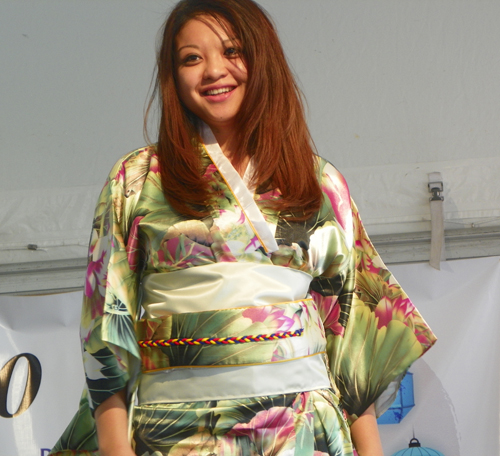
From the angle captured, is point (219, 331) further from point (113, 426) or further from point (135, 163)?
point (135, 163)

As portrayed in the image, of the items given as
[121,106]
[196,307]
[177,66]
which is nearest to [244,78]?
[177,66]

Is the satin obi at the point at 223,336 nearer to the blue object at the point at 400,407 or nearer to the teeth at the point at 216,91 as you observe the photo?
the teeth at the point at 216,91

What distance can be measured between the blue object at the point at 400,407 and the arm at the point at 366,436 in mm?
593

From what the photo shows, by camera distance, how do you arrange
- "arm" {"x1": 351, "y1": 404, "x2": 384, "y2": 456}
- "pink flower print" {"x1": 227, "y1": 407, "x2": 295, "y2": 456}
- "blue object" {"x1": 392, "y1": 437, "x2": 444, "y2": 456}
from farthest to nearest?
"blue object" {"x1": 392, "y1": 437, "x2": 444, "y2": 456} < "arm" {"x1": 351, "y1": 404, "x2": 384, "y2": 456} < "pink flower print" {"x1": 227, "y1": 407, "x2": 295, "y2": 456}

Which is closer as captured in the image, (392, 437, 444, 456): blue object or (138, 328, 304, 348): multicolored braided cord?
(138, 328, 304, 348): multicolored braided cord

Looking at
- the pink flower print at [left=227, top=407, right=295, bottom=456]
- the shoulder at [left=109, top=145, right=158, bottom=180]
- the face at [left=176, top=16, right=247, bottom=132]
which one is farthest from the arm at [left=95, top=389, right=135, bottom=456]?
the face at [left=176, top=16, right=247, bottom=132]

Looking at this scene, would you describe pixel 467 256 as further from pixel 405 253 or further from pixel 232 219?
pixel 232 219

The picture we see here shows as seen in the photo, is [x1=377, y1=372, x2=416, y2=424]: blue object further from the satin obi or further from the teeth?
the teeth

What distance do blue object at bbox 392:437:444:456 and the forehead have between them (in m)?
1.02

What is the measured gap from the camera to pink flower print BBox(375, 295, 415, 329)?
1.06 meters

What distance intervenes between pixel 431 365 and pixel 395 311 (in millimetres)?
609

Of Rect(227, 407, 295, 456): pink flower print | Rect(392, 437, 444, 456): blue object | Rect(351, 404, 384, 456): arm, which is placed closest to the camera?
Rect(227, 407, 295, 456): pink flower print

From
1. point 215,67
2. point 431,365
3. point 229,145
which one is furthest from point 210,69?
point 431,365

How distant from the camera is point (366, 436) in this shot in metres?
1.01
